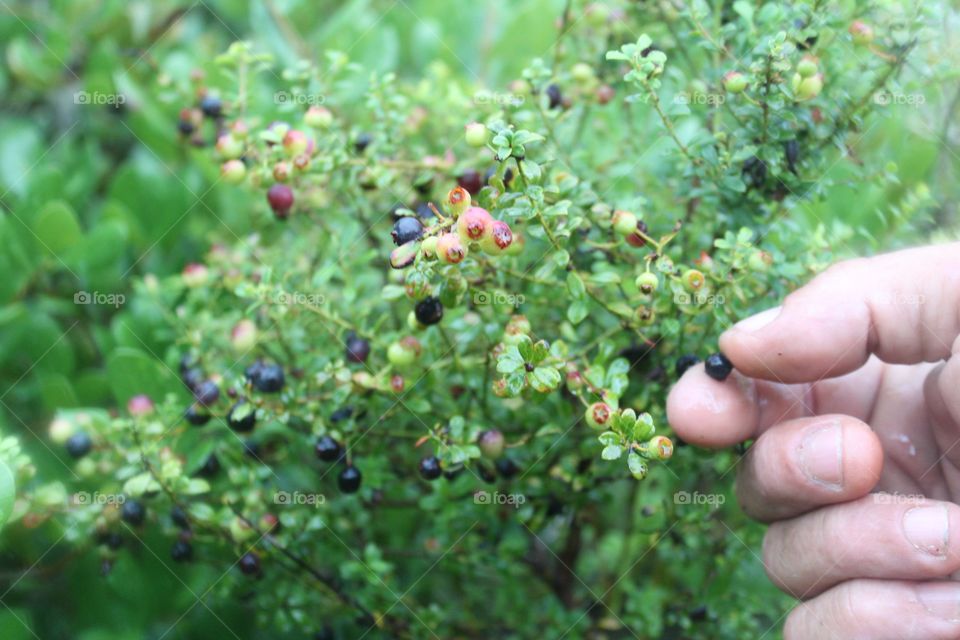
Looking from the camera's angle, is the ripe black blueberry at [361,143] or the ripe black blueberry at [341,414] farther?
the ripe black blueberry at [361,143]

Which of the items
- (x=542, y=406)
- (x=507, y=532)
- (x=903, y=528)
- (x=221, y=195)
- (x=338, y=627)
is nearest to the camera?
(x=903, y=528)

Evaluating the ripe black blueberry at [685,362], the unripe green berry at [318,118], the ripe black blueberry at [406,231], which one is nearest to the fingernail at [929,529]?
the ripe black blueberry at [685,362]

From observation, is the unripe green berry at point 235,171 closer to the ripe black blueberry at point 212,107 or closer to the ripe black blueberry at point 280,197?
the ripe black blueberry at point 280,197

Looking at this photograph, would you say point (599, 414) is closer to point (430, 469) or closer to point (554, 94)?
point (430, 469)

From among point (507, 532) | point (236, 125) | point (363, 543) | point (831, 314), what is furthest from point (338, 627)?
point (831, 314)

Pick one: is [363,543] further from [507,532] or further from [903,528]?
[903,528]

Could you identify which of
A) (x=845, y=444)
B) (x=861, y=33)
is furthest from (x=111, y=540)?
(x=861, y=33)

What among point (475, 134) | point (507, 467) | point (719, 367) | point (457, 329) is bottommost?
point (507, 467)
